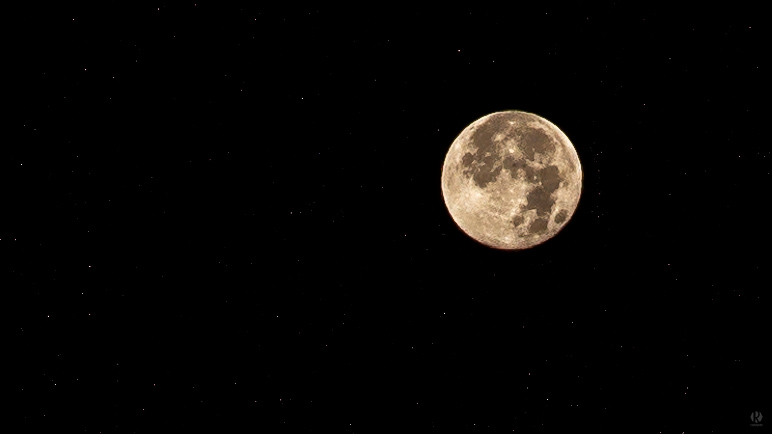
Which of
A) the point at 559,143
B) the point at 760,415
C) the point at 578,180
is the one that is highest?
the point at 559,143

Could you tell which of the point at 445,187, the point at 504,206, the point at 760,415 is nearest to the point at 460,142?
the point at 445,187

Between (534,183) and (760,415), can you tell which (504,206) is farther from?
(760,415)

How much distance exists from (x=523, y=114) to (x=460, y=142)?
0.75 m

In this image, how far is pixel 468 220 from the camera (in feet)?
21.0

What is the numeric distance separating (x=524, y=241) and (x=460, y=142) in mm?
1315

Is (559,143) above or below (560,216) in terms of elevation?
above

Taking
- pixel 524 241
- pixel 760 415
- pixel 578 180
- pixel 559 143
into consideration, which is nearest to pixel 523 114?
pixel 559 143

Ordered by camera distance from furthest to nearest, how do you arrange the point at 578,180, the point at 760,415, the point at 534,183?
1. the point at 760,415
2. the point at 578,180
3. the point at 534,183

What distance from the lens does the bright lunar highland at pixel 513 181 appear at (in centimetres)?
593

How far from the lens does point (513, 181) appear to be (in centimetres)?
588

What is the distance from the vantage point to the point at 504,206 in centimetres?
598

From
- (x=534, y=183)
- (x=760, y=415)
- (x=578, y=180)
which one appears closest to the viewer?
(x=534, y=183)

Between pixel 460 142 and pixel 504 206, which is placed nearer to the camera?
pixel 504 206

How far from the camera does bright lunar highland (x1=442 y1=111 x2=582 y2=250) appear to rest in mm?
5930
